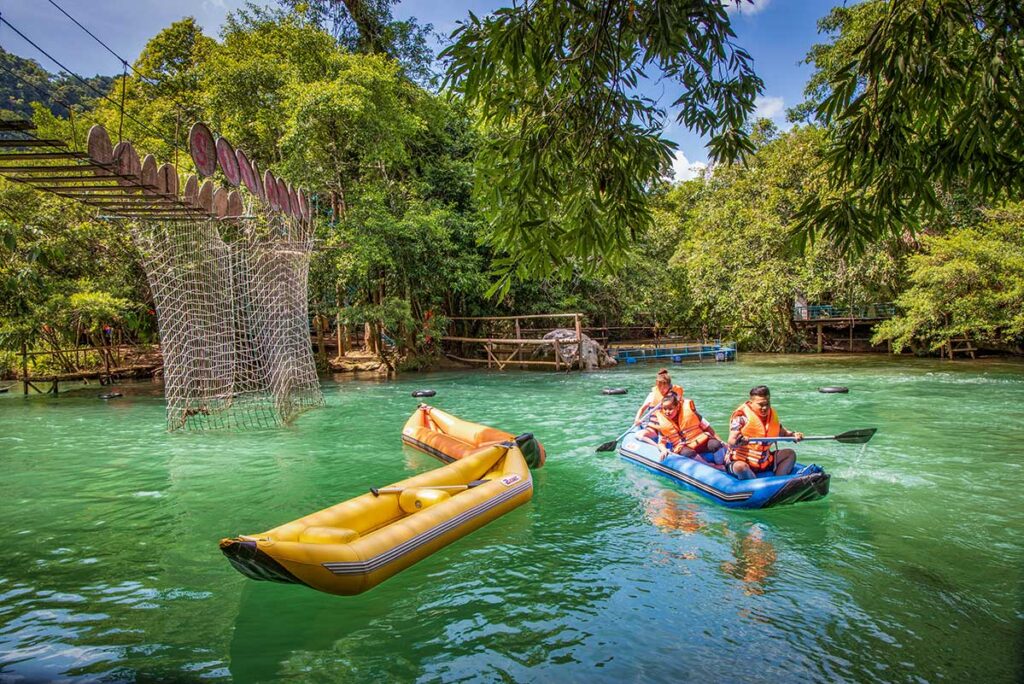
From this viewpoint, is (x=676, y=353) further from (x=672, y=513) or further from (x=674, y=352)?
(x=672, y=513)

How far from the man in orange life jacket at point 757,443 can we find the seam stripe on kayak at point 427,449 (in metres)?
3.94

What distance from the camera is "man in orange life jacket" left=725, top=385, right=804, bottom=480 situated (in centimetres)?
688

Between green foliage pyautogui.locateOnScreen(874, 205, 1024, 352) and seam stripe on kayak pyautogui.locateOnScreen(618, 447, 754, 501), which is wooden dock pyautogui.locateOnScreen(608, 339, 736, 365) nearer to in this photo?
green foliage pyautogui.locateOnScreen(874, 205, 1024, 352)

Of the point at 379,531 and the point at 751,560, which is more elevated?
the point at 379,531

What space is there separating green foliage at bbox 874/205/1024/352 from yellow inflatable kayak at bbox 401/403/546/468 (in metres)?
16.6

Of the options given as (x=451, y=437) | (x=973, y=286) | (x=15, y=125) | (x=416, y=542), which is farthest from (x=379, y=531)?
(x=973, y=286)

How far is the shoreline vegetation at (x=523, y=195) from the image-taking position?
2912 millimetres

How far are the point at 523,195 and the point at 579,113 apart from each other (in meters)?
0.53

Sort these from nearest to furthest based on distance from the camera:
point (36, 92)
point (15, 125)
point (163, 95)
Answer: point (15, 125) < point (163, 95) < point (36, 92)

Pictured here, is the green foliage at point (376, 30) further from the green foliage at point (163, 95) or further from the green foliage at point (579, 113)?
the green foliage at point (579, 113)

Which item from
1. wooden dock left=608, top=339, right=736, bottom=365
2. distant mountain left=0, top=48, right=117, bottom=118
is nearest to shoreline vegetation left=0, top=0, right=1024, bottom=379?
wooden dock left=608, top=339, right=736, bottom=365

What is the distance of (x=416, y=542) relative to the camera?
5.29 meters

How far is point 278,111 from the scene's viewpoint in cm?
1964

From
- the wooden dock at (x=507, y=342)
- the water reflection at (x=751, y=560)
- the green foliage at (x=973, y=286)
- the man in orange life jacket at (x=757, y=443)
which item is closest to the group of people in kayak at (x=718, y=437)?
the man in orange life jacket at (x=757, y=443)
